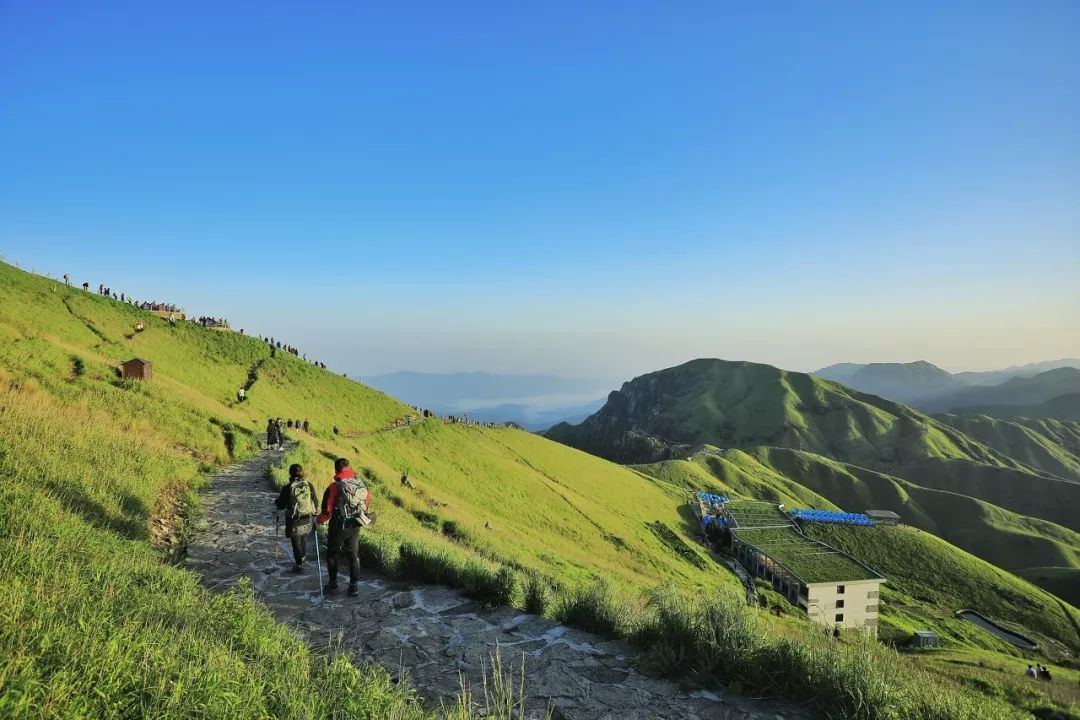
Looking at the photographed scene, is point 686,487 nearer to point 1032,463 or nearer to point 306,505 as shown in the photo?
point 306,505

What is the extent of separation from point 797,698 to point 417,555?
22.4 ft

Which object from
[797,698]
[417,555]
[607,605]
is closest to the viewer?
[797,698]

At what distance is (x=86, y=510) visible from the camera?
914cm

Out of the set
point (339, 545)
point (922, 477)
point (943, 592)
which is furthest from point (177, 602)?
point (922, 477)

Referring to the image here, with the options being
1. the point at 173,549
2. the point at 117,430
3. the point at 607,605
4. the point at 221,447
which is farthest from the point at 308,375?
the point at 607,605

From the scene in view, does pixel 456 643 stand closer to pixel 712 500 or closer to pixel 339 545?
pixel 339 545

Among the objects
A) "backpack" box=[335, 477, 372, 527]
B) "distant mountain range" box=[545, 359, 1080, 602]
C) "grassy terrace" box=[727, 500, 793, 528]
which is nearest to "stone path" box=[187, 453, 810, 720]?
"backpack" box=[335, 477, 372, 527]

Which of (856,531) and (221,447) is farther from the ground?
(221,447)

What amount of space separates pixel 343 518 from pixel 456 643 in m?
3.18

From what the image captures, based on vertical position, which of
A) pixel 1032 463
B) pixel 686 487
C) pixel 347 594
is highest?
pixel 347 594

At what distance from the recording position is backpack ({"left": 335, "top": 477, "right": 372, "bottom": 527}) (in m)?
8.90

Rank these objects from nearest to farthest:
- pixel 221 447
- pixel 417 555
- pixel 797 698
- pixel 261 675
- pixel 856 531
A: pixel 261 675 → pixel 797 698 → pixel 417 555 → pixel 221 447 → pixel 856 531

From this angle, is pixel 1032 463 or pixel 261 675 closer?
pixel 261 675

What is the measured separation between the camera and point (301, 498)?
33.4 feet
